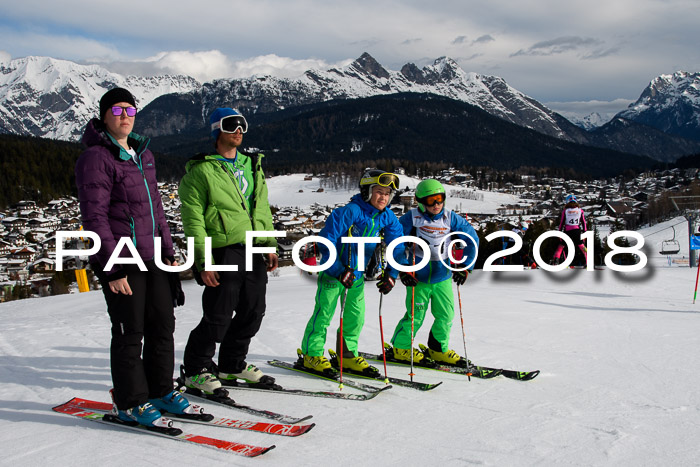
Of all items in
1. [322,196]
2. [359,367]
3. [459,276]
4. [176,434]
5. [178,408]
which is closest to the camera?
[176,434]

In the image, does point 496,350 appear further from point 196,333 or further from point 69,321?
point 69,321

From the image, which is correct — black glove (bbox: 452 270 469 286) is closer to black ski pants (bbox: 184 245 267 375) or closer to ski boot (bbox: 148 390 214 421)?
black ski pants (bbox: 184 245 267 375)

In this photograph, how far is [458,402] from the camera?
135 inches

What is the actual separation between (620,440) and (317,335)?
85.4 inches

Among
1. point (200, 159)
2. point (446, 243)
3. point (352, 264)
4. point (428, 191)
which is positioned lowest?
point (352, 264)

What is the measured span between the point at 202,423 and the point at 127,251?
1087 millimetres

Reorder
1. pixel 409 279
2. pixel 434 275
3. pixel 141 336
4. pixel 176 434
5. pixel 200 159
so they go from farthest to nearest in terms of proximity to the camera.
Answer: pixel 434 275 < pixel 409 279 < pixel 200 159 < pixel 141 336 < pixel 176 434

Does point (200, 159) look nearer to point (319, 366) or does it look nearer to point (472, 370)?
point (319, 366)

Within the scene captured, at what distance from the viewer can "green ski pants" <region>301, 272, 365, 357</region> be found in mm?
3947

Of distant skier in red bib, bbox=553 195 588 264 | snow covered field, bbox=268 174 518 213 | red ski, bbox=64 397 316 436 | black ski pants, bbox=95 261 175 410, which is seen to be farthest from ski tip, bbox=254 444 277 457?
snow covered field, bbox=268 174 518 213

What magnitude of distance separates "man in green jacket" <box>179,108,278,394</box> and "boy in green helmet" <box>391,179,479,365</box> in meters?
1.35

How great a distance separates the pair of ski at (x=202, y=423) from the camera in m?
2.60

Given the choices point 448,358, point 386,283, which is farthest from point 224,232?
point 448,358

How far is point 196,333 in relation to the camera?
11.1ft
